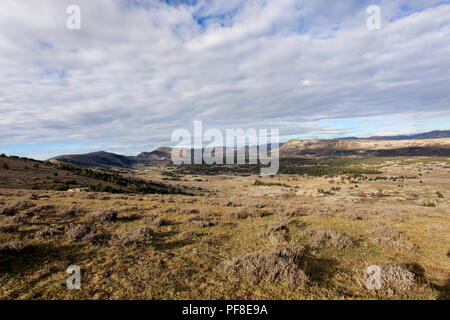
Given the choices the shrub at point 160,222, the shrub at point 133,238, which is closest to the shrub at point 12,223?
the shrub at point 133,238

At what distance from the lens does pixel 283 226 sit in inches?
452

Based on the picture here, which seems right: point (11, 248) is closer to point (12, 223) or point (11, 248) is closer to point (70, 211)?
point (12, 223)

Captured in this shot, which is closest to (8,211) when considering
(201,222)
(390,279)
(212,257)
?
(201,222)

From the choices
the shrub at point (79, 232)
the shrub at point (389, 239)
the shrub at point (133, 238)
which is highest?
the shrub at point (79, 232)

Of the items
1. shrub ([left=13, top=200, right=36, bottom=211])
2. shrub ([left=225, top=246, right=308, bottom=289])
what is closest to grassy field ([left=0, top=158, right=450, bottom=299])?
shrub ([left=225, top=246, right=308, bottom=289])

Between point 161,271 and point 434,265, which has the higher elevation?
point 161,271

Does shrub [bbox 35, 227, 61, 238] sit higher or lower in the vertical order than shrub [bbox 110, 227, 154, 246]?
higher

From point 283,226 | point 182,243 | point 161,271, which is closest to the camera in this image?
point 161,271

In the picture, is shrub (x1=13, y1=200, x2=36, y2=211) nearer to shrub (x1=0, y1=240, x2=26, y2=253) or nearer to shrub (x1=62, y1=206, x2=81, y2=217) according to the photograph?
shrub (x1=62, y1=206, x2=81, y2=217)

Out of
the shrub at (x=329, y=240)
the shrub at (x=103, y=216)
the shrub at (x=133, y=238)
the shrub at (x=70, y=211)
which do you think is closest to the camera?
the shrub at (x=133, y=238)

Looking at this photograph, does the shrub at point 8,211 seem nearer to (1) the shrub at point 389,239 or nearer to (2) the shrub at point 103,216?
(2) the shrub at point 103,216
